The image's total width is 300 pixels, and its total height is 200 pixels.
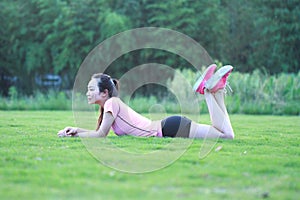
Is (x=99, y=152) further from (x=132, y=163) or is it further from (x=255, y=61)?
(x=255, y=61)

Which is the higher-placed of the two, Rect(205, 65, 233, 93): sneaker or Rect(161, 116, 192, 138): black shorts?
Rect(205, 65, 233, 93): sneaker

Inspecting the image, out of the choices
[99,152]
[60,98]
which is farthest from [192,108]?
[99,152]

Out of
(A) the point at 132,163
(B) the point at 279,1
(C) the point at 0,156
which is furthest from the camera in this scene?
(B) the point at 279,1

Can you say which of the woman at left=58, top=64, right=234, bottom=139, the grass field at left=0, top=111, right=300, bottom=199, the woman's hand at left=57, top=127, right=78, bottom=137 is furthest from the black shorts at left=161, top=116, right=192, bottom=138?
the woman's hand at left=57, top=127, right=78, bottom=137

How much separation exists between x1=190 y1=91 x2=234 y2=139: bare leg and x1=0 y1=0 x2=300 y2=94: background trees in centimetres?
1319

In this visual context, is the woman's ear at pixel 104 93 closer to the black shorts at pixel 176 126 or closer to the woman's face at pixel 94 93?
the woman's face at pixel 94 93

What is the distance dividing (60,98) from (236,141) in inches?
374

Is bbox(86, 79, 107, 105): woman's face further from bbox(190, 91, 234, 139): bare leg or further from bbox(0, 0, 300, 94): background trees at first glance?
bbox(0, 0, 300, 94): background trees

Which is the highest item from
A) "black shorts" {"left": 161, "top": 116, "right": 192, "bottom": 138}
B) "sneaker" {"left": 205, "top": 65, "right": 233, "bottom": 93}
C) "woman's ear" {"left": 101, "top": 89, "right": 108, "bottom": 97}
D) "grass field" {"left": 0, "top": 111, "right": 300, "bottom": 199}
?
"sneaker" {"left": 205, "top": 65, "right": 233, "bottom": 93}

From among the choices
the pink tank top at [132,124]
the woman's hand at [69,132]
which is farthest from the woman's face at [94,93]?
the woman's hand at [69,132]

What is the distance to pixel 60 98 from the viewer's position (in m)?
14.7

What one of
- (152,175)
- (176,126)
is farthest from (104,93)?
(152,175)

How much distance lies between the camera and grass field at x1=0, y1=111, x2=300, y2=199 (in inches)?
127

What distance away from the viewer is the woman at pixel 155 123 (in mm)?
5754
